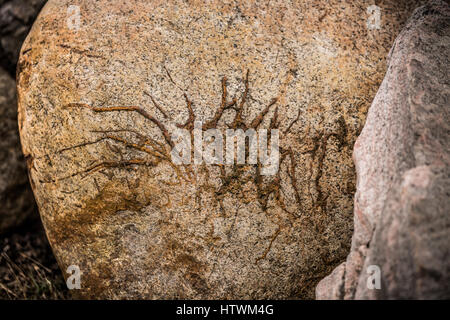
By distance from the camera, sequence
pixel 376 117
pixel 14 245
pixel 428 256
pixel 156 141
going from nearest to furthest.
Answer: pixel 428 256 < pixel 376 117 < pixel 156 141 < pixel 14 245

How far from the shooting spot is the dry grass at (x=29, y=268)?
238 cm

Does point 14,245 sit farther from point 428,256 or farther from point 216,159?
point 428,256

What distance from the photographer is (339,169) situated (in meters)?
1.80

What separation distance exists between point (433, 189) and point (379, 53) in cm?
100

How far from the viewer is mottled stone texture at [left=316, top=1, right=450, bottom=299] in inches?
42.2

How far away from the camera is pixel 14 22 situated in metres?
2.57

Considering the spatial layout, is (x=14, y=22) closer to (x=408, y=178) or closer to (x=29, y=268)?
(x=29, y=268)

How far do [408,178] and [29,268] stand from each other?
2.52m

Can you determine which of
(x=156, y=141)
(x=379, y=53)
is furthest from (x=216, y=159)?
(x=379, y=53)

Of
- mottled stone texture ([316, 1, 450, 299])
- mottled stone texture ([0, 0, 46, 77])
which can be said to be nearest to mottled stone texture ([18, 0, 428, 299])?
mottled stone texture ([316, 1, 450, 299])

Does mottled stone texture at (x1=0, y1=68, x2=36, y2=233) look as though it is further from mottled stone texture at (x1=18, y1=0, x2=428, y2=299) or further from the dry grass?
mottled stone texture at (x1=18, y1=0, x2=428, y2=299)

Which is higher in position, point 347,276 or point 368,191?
point 368,191

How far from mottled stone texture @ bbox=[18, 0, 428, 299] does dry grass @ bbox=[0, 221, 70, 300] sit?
76 cm

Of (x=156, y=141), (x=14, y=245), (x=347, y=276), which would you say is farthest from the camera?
(x=14, y=245)
